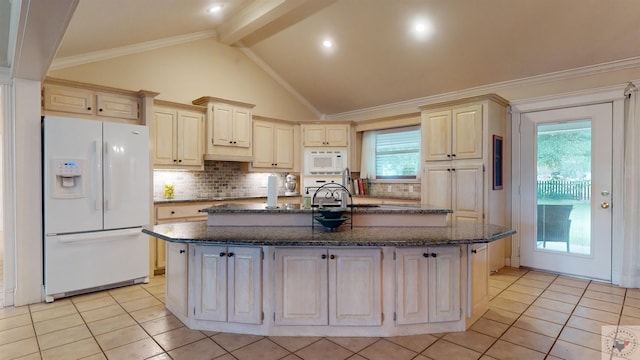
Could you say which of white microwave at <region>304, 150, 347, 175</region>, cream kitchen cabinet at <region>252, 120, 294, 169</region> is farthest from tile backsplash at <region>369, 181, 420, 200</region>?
cream kitchen cabinet at <region>252, 120, 294, 169</region>

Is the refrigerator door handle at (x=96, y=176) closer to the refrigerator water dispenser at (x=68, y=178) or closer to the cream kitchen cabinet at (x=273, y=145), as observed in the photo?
the refrigerator water dispenser at (x=68, y=178)

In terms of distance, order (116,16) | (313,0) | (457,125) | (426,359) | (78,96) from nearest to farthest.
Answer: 1. (426,359)
2. (116,16)
3. (78,96)
4. (313,0)
5. (457,125)

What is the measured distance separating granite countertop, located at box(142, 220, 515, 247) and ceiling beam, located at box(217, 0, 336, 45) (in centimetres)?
257

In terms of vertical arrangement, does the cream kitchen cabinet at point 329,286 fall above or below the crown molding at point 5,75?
below

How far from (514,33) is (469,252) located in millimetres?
2622

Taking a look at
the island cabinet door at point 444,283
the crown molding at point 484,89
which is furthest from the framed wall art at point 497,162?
the island cabinet door at point 444,283

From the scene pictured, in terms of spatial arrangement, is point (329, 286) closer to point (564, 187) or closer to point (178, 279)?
point (178, 279)

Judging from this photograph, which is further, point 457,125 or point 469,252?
point 457,125

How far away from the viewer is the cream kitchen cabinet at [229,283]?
8.56ft

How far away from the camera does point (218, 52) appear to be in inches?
212

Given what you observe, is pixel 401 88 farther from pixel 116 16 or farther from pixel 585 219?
pixel 116 16

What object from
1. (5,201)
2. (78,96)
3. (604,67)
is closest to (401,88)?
(604,67)

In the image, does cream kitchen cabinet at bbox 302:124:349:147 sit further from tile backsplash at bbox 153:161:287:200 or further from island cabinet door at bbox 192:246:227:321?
island cabinet door at bbox 192:246:227:321

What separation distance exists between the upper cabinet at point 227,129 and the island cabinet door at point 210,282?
2490 millimetres
